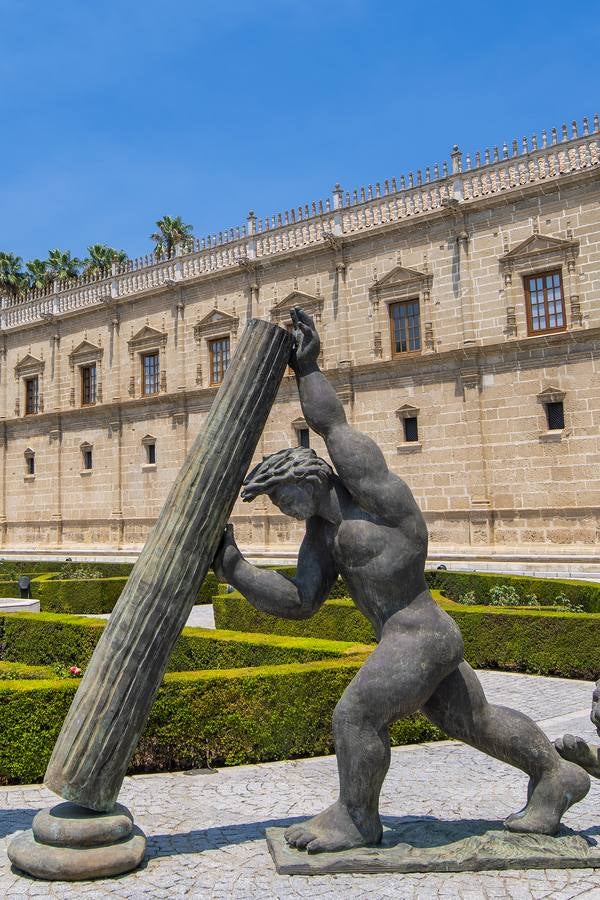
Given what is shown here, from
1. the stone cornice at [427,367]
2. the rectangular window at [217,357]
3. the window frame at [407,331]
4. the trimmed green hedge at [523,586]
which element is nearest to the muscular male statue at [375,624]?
the trimmed green hedge at [523,586]

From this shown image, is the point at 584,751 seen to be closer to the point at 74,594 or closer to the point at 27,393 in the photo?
the point at 74,594

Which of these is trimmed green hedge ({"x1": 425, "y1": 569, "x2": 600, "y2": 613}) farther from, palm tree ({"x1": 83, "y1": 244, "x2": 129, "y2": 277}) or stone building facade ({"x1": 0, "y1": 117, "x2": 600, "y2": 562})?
palm tree ({"x1": 83, "y1": 244, "x2": 129, "y2": 277})

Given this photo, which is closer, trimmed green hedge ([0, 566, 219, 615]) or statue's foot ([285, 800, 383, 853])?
statue's foot ([285, 800, 383, 853])

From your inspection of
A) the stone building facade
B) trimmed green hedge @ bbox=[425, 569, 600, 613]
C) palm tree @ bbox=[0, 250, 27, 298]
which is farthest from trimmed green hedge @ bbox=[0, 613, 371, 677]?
palm tree @ bbox=[0, 250, 27, 298]

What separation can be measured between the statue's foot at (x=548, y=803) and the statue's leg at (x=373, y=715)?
710mm

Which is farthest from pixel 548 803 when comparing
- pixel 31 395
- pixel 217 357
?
pixel 31 395

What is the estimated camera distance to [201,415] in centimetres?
2388

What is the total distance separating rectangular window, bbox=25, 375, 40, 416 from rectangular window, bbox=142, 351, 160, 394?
594cm

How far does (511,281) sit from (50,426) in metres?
18.3

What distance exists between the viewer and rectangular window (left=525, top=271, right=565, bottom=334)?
17.9 meters

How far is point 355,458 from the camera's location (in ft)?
11.4

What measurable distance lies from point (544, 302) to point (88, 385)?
56.4ft

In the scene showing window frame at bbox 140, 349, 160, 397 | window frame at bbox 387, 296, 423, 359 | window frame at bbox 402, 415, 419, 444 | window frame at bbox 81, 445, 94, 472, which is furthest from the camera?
window frame at bbox 81, 445, 94, 472

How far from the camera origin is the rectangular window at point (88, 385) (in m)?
27.6
